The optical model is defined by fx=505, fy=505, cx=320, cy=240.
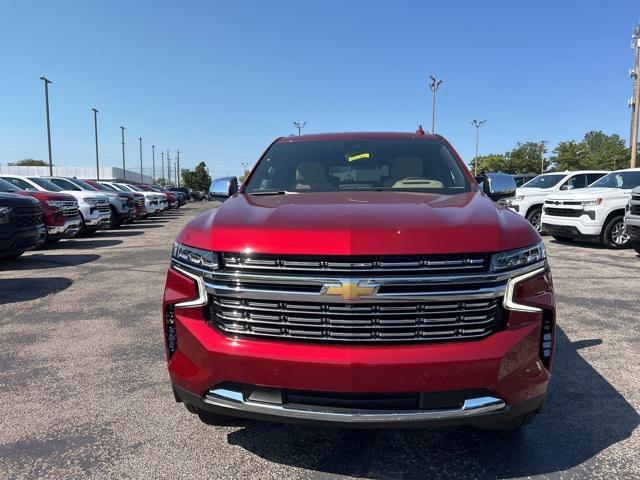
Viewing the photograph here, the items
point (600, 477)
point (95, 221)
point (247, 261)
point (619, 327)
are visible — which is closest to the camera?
point (247, 261)

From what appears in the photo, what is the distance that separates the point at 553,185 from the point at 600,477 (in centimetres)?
1334

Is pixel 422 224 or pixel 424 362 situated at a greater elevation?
pixel 422 224

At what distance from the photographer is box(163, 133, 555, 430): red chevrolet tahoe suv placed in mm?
2186

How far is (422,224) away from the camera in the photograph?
2322 mm

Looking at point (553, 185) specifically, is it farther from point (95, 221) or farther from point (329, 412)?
point (329, 412)

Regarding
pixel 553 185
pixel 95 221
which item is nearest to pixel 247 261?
pixel 95 221

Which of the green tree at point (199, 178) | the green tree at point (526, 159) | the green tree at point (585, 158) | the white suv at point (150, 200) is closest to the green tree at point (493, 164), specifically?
the green tree at point (526, 159)

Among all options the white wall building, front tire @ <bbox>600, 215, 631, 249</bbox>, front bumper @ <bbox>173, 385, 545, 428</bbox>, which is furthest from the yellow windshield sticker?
the white wall building

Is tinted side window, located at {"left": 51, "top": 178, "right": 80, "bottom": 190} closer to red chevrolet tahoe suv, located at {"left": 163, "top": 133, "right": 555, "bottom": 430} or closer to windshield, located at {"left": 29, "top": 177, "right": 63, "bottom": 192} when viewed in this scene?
windshield, located at {"left": 29, "top": 177, "right": 63, "bottom": 192}

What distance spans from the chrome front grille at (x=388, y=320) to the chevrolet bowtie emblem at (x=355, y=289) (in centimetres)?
5

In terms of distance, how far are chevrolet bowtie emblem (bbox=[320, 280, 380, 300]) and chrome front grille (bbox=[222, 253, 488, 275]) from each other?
0.16 ft

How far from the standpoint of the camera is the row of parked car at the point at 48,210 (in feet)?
26.3

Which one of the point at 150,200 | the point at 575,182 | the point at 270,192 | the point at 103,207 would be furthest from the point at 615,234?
the point at 150,200

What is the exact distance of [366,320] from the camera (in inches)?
87.7
